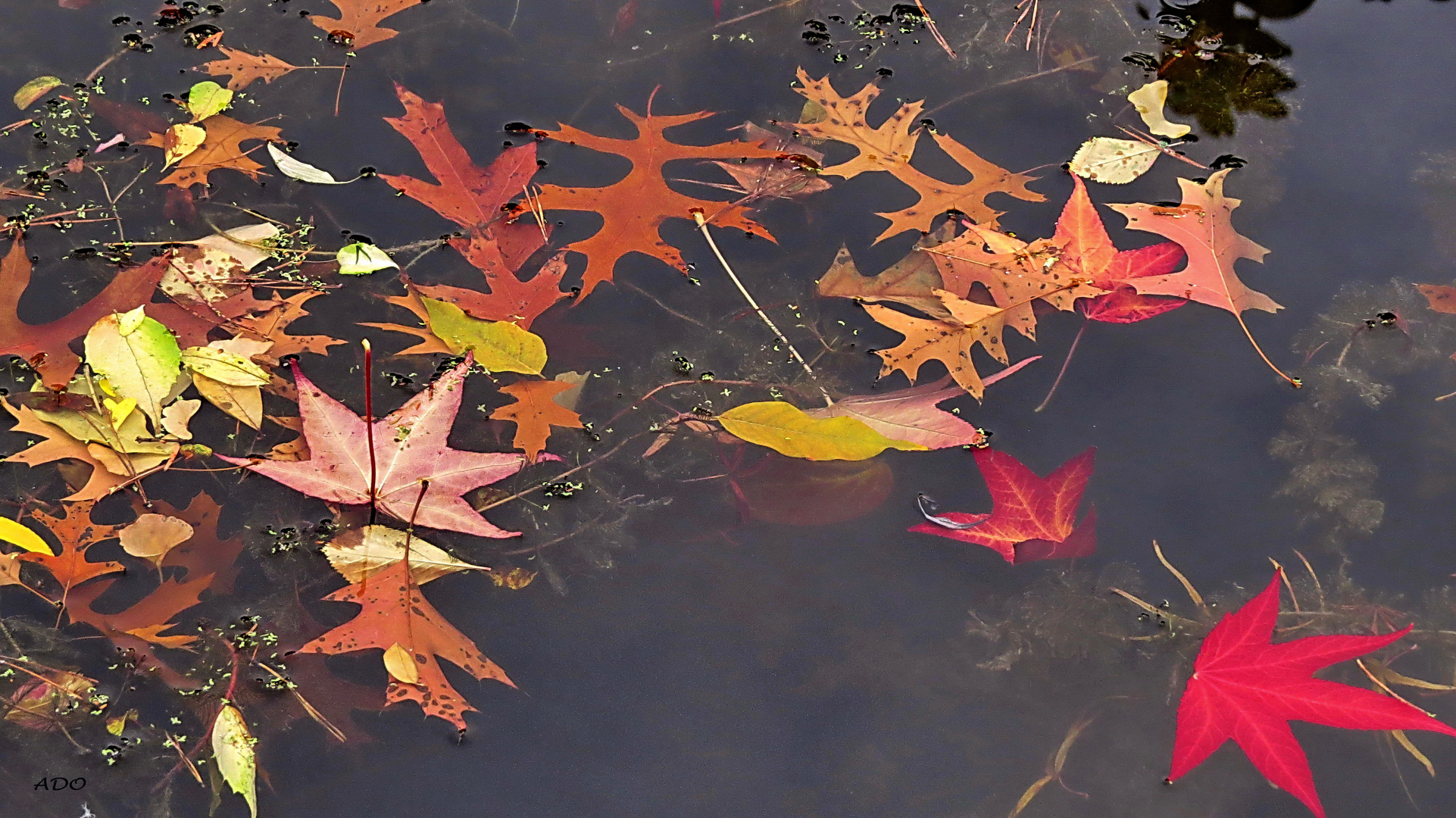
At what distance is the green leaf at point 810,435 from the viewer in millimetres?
1516

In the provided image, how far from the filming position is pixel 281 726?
1306 millimetres

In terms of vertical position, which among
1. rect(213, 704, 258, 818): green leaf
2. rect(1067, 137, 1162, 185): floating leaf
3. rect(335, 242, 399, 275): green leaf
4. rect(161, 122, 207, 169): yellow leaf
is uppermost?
rect(161, 122, 207, 169): yellow leaf

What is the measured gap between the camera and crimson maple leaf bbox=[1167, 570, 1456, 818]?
1327 millimetres

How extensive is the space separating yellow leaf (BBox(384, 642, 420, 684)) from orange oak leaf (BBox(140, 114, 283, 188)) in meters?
0.97

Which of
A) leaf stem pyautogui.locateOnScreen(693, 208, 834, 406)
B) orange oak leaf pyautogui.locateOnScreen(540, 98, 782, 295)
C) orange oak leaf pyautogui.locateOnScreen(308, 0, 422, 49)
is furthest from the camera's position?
orange oak leaf pyautogui.locateOnScreen(308, 0, 422, 49)

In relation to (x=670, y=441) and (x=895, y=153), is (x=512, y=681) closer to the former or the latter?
(x=670, y=441)

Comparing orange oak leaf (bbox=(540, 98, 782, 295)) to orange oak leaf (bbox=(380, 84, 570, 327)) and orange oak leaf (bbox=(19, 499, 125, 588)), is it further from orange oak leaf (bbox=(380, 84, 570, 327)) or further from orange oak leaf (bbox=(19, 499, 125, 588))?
orange oak leaf (bbox=(19, 499, 125, 588))

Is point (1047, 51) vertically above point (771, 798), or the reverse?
point (1047, 51)

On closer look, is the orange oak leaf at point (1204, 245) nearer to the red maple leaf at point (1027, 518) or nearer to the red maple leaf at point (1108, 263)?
the red maple leaf at point (1108, 263)

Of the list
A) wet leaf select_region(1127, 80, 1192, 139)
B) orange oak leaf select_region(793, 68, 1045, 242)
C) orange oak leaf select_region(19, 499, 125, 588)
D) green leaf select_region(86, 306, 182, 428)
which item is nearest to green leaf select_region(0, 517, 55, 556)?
orange oak leaf select_region(19, 499, 125, 588)

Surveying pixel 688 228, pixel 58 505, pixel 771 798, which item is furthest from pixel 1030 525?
pixel 58 505

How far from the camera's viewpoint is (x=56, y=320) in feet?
5.32

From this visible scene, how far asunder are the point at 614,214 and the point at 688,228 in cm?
13

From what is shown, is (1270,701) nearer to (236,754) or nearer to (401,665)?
(401,665)
